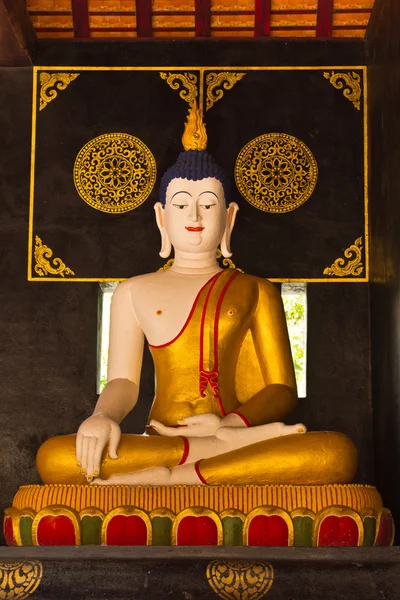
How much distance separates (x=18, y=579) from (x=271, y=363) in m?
1.63

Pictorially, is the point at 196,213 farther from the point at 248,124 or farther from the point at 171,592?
the point at 171,592

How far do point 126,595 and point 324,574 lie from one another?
69 cm

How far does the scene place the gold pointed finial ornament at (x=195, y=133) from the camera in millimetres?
5633

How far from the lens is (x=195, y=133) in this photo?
5633 millimetres

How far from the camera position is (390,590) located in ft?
13.6

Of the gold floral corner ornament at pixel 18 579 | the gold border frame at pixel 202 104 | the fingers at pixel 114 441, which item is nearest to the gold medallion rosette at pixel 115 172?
the gold border frame at pixel 202 104

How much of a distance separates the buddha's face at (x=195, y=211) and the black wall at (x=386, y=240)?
0.78 metres

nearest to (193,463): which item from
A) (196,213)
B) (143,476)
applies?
(143,476)

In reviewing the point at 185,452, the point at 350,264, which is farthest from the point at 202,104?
the point at 185,452

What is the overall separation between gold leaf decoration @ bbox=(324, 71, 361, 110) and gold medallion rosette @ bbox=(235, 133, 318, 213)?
1.17 ft

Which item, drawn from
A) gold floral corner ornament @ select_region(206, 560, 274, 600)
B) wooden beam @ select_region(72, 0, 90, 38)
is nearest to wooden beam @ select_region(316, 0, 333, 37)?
wooden beam @ select_region(72, 0, 90, 38)

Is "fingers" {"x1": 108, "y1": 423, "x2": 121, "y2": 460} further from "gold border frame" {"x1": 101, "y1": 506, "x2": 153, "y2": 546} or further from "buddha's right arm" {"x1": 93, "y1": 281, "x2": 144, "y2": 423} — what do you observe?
"buddha's right arm" {"x1": 93, "y1": 281, "x2": 144, "y2": 423}

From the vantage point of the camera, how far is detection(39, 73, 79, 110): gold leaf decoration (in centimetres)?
623

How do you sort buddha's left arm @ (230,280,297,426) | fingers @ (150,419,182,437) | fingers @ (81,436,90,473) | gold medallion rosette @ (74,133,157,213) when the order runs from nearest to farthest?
fingers @ (81,436,90,473) < fingers @ (150,419,182,437) < buddha's left arm @ (230,280,297,426) < gold medallion rosette @ (74,133,157,213)
